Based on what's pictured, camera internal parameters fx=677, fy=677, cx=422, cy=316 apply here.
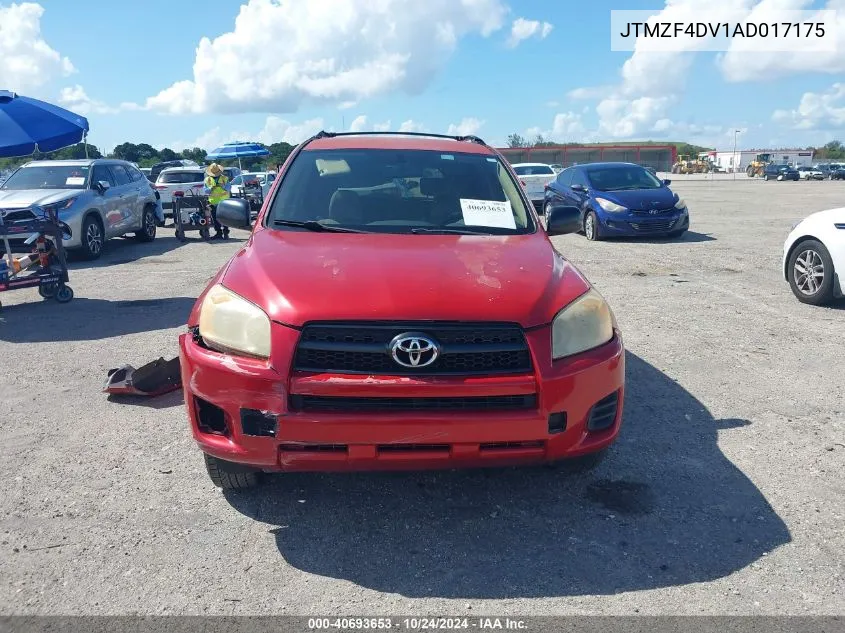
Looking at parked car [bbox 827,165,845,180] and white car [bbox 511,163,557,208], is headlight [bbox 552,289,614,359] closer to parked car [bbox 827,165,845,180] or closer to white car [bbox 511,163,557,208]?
white car [bbox 511,163,557,208]

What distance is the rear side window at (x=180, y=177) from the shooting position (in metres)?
20.5

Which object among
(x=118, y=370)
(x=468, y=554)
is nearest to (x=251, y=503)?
(x=468, y=554)

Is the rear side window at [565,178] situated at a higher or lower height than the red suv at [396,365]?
higher

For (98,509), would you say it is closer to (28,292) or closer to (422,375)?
(422,375)

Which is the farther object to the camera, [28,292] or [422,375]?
[28,292]

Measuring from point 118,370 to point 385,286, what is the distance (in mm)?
2832

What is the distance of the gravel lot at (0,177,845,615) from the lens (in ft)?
8.41

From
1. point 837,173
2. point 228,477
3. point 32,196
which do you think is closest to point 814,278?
point 228,477

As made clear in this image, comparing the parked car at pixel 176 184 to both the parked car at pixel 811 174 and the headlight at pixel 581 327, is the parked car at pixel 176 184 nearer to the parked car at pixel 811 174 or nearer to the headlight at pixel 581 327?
the headlight at pixel 581 327

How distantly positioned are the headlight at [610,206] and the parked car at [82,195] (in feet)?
30.6

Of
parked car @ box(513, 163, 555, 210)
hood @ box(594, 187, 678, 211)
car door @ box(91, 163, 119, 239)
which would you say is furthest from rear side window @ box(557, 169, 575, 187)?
car door @ box(91, 163, 119, 239)

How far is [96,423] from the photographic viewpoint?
425 centimetres

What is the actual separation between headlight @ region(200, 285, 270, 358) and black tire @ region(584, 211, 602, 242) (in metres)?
11.4

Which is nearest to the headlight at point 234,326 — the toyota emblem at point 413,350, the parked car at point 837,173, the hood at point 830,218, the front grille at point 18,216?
the toyota emblem at point 413,350
